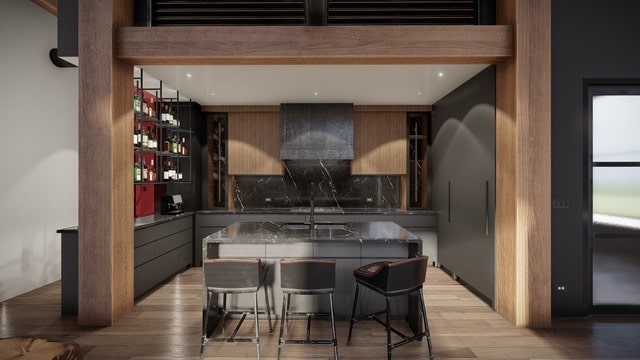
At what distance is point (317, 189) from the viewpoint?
6.51 meters

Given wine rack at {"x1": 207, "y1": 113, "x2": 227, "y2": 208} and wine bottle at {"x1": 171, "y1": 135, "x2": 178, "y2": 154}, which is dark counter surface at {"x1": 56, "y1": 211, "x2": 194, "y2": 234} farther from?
wine rack at {"x1": 207, "y1": 113, "x2": 227, "y2": 208}

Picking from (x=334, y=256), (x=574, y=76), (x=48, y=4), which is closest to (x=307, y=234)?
(x=334, y=256)

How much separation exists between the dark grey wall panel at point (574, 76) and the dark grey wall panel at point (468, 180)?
56 cm

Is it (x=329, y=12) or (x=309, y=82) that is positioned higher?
(x=329, y=12)

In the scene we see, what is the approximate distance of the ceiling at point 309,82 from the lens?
411 centimetres

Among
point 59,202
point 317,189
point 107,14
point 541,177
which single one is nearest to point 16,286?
point 59,202

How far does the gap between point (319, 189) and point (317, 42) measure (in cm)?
335

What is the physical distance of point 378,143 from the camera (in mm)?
6324

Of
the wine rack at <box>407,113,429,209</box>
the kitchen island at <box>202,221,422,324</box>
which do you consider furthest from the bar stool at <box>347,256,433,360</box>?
the wine rack at <box>407,113,429,209</box>

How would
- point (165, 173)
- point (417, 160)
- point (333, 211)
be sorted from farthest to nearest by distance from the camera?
point (417, 160), point (333, 211), point (165, 173)

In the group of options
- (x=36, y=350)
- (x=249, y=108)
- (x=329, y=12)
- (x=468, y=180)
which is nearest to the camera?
(x=36, y=350)

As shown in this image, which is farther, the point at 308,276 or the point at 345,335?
the point at 345,335

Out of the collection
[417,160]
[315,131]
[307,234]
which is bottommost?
[307,234]

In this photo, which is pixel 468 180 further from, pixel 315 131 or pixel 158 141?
pixel 158 141
